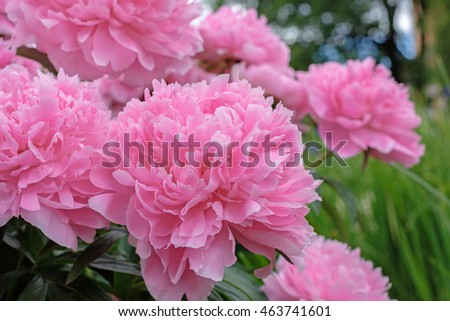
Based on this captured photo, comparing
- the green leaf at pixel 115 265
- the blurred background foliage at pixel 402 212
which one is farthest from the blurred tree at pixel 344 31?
the green leaf at pixel 115 265

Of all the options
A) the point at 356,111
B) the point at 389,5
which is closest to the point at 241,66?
the point at 356,111

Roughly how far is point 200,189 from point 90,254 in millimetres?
121

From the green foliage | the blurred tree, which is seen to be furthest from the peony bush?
the blurred tree

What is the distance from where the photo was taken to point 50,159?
40 centimetres

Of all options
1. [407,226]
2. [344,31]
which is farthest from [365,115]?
[344,31]

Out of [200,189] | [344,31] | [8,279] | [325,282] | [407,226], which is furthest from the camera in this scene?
[344,31]

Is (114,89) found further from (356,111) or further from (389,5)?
(389,5)

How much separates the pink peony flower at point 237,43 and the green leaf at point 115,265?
0.37m

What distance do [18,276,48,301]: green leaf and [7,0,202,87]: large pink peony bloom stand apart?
18cm

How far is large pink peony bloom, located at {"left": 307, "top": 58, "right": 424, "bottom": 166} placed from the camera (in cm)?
77

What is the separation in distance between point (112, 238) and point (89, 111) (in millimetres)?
110

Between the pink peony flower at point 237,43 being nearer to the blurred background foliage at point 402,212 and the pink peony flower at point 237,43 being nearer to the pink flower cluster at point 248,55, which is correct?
the pink flower cluster at point 248,55

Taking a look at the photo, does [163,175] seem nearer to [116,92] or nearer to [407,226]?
[116,92]

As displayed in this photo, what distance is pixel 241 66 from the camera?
80cm
